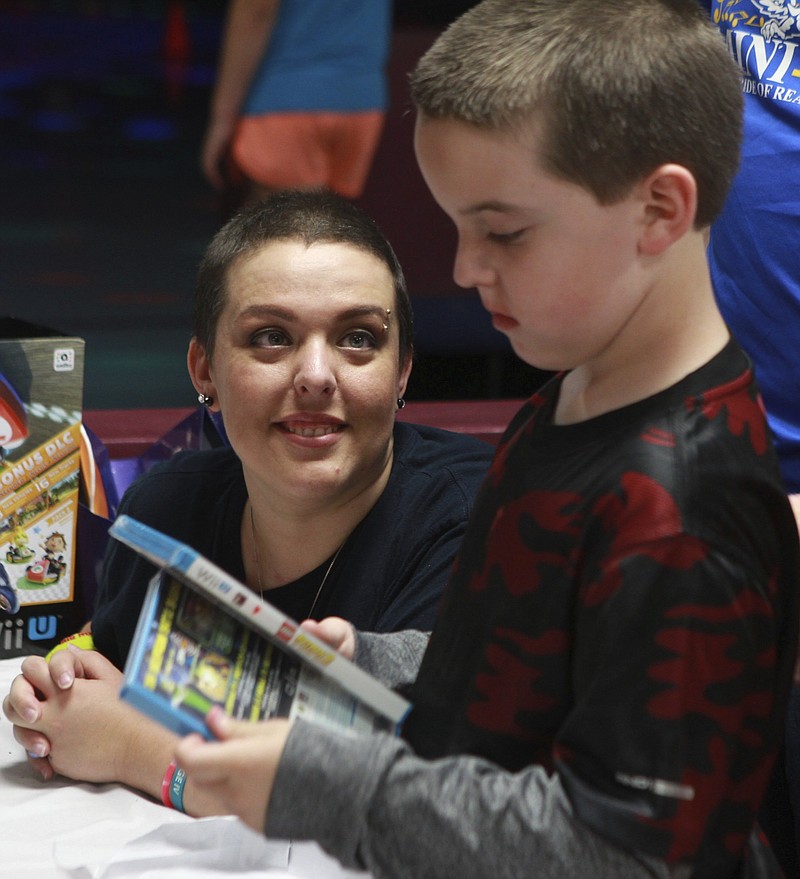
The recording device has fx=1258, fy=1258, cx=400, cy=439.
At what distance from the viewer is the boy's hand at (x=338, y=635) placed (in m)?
0.85

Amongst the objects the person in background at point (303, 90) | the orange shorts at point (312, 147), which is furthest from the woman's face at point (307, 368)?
the orange shorts at point (312, 147)

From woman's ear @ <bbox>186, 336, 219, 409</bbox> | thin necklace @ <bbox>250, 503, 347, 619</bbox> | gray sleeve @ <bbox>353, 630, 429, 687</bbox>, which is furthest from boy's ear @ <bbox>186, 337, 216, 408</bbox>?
gray sleeve @ <bbox>353, 630, 429, 687</bbox>

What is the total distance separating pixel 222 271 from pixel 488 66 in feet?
2.29

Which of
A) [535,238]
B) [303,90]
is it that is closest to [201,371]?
[535,238]

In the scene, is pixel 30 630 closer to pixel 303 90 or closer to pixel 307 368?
pixel 307 368

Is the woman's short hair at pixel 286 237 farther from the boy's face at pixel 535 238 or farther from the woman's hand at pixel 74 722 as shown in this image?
the boy's face at pixel 535 238

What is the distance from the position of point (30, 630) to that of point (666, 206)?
3.73 feet

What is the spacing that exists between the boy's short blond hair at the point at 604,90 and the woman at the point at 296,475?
58cm

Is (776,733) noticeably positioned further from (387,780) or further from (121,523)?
(121,523)

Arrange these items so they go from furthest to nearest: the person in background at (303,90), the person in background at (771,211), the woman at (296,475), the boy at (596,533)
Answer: the person in background at (303,90) → the woman at (296,475) → the person in background at (771,211) → the boy at (596,533)

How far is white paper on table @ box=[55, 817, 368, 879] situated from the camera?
1.02m

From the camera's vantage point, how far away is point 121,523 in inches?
29.4

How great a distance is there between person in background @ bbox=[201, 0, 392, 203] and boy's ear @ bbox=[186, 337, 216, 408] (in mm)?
1978

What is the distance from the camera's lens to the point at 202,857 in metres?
1.05
